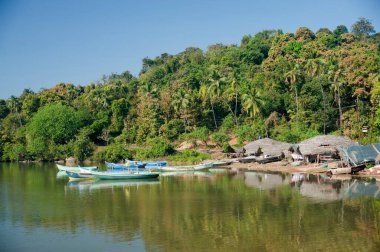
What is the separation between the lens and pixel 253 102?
4891 cm

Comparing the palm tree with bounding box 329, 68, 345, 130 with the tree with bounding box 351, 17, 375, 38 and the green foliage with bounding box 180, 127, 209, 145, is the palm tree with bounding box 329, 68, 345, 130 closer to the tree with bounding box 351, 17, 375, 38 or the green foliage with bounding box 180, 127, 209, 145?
the green foliage with bounding box 180, 127, 209, 145

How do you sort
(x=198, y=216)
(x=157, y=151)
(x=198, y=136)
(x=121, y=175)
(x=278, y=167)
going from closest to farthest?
(x=198, y=216) < (x=121, y=175) < (x=278, y=167) < (x=157, y=151) < (x=198, y=136)

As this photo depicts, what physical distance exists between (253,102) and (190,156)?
9.56m

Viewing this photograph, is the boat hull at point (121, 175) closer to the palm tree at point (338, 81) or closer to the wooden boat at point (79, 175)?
the wooden boat at point (79, 175)

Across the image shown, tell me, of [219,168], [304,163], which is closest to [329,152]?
[304,163]

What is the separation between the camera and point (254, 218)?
19859mm

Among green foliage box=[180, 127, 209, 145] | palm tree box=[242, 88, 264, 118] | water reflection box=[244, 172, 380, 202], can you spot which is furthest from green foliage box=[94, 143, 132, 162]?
water reflection box=[244, 172, 380, 202]

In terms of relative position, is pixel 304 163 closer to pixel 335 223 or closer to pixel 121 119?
pixel 335 223

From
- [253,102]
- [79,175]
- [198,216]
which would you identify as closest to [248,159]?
[253,102]

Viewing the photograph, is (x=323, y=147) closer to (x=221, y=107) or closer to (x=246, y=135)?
(x=246, y=135)

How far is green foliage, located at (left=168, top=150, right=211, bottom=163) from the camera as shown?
44562 mm

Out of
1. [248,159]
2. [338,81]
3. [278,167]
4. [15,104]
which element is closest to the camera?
[278,167]

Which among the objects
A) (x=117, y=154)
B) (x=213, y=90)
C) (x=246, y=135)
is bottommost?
(x=117, y=154)

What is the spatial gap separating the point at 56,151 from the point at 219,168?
23.6 meters
